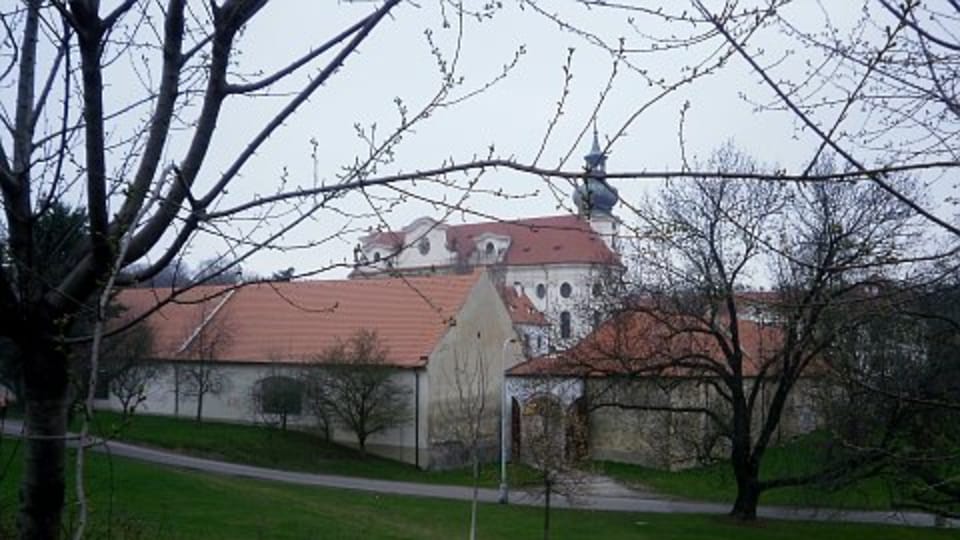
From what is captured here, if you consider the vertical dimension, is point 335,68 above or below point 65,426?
above

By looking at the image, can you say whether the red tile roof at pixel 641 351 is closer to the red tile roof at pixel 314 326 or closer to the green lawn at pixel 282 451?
the green lawn at pixel 282 451

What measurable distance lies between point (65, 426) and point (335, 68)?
1318 millimetres

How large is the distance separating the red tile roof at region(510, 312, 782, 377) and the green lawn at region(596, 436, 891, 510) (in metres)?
3.59

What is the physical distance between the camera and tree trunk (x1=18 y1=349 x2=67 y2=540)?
2939 millimetres

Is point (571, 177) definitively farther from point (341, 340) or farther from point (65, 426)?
point (341, 340)

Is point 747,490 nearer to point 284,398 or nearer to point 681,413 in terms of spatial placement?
point 681,413

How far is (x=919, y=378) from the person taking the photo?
1362 cm

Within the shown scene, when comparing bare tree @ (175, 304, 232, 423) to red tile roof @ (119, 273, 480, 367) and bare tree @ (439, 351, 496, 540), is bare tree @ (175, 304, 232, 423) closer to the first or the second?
red tile roof @ (119, 273, 480, 367)

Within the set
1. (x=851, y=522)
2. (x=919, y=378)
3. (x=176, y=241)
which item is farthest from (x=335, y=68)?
(x=851, y=522)

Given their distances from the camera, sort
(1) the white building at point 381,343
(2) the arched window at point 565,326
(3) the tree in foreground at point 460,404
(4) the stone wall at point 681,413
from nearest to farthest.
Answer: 1. (4) the stone wall at point 681,413
2. (2) the arched window at point 565,326
3. (3) the tree in foreground at point 460,404
4. (1) the white building at point 381,343

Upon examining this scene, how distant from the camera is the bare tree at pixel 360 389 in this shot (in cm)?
3725

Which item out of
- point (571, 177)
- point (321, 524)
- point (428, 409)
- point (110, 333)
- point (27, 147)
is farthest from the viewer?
point (428, 409)

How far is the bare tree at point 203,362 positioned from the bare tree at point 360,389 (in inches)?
221

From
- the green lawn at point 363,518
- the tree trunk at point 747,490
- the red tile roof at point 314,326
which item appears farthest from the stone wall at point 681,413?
the red tile roof at point 314,326
